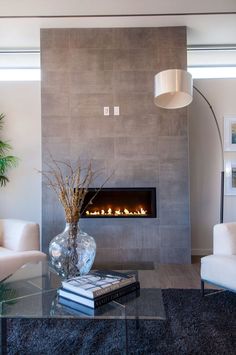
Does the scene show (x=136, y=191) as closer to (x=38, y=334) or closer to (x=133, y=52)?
(x=133, y=52)

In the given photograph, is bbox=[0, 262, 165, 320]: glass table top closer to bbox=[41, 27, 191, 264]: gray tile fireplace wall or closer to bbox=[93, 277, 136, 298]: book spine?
bbox=[93, 277, 136, 298]: book spine

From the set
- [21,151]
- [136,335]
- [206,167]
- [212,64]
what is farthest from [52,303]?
[212,64]

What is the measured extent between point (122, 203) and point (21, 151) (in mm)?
1751

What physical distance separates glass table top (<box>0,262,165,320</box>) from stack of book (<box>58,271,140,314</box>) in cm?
3

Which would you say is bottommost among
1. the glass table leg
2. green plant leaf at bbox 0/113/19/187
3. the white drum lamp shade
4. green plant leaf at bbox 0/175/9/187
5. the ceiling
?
the glass table leg

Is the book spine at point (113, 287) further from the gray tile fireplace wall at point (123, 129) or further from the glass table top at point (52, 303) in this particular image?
the gray tile fireplace wall at point (123, 129)

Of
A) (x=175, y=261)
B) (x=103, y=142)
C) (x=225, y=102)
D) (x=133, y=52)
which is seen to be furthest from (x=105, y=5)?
(x=175, y=261)

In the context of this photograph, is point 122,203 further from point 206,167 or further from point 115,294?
point 115,294

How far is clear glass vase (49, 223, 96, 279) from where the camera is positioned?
185cm

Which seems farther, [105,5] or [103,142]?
[103,142]

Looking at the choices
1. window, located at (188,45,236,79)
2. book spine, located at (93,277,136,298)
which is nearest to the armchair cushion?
book spine, located at (93,277,136,298)

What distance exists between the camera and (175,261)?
367 cm

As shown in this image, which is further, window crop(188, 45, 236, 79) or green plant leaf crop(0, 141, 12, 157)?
window crop(188, 45, 236, 79)

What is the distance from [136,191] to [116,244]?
29.1 inches
